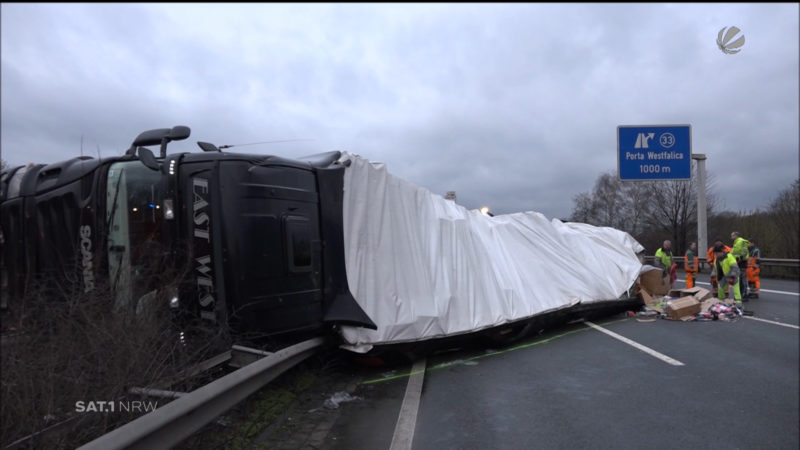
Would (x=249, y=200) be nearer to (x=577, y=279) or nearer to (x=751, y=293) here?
(x=577, y=279)

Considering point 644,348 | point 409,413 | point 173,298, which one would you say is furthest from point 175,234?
point 644,348

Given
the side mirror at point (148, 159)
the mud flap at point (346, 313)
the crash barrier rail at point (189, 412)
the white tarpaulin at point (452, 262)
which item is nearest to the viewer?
the crash barrier rail at point (189, 412)

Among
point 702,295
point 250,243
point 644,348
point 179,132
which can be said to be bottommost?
point 644,348

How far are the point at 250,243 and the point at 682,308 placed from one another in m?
8.28

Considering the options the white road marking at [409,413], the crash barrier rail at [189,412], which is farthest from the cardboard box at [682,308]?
the crash barrier rail at [189,412]

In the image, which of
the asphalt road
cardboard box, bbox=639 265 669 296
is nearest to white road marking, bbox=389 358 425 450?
the asphalt road

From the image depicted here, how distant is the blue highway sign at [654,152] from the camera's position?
409 cm

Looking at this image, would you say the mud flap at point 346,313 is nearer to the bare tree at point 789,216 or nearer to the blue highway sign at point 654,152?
the blue highway sign at point 654,152

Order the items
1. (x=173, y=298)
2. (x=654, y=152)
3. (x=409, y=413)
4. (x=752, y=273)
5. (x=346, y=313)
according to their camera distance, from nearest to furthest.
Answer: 1. (x=173, y=298)
2. (x=654, y=152)
3. (x=409, y=413)
4. (x=346, y=313)
5. (x=752, y=273)

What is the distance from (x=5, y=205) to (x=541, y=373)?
6245mm

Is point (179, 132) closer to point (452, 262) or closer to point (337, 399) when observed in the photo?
point (337, 399)

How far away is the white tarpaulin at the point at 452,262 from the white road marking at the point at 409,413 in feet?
1.66

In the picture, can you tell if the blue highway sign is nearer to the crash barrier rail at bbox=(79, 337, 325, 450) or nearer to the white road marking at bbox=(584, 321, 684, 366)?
the white road marking at bbox=(584, 321, 684, 366)

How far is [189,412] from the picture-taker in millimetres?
2854
